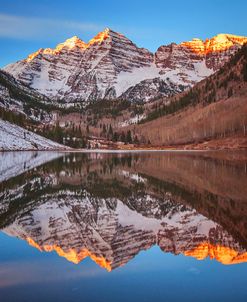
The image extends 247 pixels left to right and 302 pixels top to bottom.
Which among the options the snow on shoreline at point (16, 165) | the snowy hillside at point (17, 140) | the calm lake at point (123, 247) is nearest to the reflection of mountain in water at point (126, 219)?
the calm lake at point (123, 247)

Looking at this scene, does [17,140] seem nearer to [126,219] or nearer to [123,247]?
[126,219]

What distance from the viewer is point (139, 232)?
16.1m

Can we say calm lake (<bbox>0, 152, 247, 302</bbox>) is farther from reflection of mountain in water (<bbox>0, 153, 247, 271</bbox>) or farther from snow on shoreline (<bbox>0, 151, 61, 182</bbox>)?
snow on shoreline (<bbox>0, 151, 61, 182</bbox>)

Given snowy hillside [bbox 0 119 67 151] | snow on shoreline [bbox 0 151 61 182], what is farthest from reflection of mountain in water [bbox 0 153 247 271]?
snowy hillside [bbox 0 119 67 151]

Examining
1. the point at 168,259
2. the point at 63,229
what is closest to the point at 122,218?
the point at 63,229

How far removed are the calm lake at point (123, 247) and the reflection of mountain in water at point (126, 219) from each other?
4 cm

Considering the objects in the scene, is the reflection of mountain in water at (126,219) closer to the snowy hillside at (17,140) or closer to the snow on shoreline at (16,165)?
the snow on shoreline at (16,165)

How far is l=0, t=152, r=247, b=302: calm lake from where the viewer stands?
9.76 metres

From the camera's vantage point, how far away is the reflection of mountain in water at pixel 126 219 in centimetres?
1326

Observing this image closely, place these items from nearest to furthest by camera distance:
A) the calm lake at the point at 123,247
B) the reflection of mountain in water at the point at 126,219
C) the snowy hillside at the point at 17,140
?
the calm lake at the point at 123,247, the reflection of mountain in water at the point at 126,219, the snowy hillside at the point at 17,140

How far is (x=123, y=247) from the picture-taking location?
13.5 meters

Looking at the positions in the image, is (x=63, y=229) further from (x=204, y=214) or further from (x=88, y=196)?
(x=88, y=196)

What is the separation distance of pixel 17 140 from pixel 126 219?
5020 inches

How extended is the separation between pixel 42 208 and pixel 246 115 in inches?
6247
